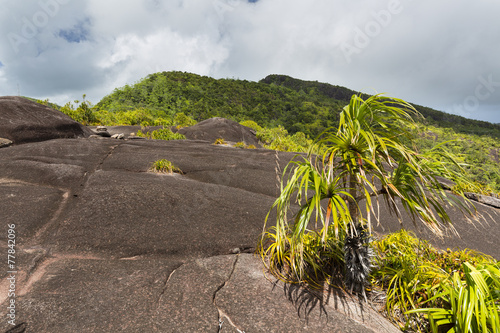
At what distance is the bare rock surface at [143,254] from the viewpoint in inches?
115

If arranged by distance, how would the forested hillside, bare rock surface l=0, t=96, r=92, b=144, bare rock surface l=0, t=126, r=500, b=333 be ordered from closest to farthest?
bare rock surface l=0, t=126, r=500, b=333 → bare rock surface l=0, t=96, r=92, b=144 → the forested hillside

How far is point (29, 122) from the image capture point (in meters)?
10.3

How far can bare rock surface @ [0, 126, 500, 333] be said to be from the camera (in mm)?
2930

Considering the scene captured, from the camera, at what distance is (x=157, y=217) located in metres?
5.22

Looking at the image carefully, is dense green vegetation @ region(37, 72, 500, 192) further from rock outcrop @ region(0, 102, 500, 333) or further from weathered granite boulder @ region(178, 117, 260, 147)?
rock outcrop @ region(0, 102, 500, 333)

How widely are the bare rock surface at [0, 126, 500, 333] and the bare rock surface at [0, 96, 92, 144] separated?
2.35 metres

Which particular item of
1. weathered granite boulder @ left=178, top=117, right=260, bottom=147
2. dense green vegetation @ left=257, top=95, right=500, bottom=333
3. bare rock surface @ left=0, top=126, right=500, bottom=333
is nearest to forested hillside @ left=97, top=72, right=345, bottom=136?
weathered granite boulder @ left=178, top=117, right=260, bottom=147

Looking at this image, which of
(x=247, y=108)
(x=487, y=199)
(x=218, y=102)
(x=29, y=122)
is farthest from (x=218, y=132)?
(x=247, y=108)

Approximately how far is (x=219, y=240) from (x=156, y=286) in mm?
1708

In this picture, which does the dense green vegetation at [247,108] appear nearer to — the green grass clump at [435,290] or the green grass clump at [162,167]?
the green grass clump at [162,167]

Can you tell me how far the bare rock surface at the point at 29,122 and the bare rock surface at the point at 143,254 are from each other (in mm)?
2352

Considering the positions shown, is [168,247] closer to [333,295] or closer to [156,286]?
[156,286]

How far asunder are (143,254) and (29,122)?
10395mm

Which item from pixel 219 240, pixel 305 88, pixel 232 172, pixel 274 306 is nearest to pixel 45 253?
pixel 219 240
